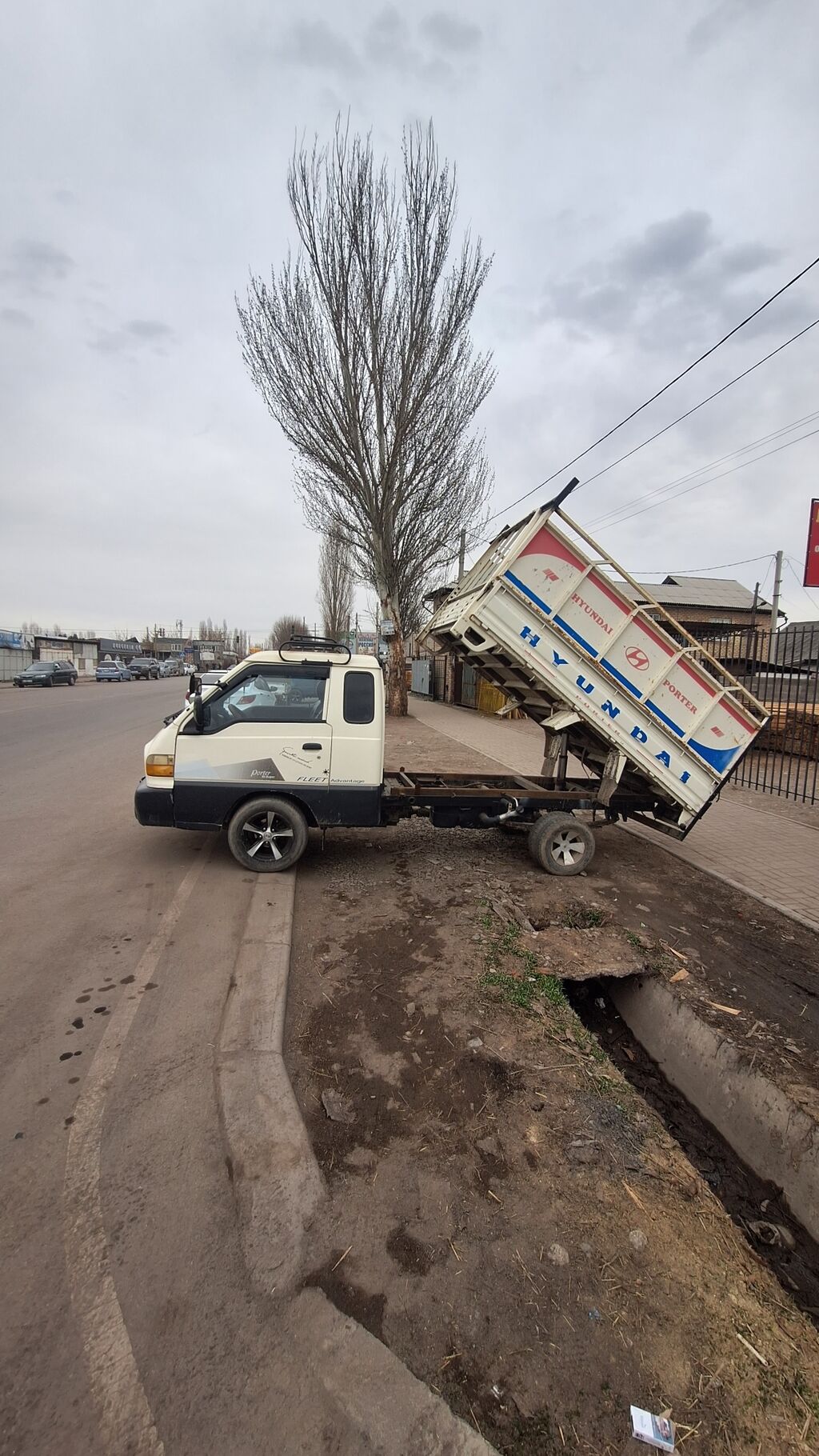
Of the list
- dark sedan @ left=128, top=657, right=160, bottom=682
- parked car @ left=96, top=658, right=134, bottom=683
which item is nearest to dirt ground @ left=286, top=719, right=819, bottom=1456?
parked car @ left=96, top=658, right=134, bottom=683

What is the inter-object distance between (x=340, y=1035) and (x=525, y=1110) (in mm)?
1032

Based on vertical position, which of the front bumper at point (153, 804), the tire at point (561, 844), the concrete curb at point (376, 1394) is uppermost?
the front bumper at point (153, 804)

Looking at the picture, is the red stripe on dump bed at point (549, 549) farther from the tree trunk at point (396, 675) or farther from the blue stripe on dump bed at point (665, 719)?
the tree trunk at point (396, 675)

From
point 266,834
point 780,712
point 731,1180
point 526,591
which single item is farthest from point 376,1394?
point 780,712

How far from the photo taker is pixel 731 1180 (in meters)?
2.88

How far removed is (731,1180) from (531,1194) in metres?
1.22

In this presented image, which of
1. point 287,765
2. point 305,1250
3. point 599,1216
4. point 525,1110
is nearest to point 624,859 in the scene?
point 287,765

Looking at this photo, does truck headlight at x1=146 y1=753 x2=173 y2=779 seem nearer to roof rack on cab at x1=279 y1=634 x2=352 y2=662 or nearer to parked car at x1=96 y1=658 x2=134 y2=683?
roof rack on cab at x1=279 y1=634 x2=352 y2=662

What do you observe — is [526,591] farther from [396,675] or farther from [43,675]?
[43,675]

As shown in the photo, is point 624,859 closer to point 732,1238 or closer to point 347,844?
point 347,844

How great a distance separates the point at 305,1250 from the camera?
207cm

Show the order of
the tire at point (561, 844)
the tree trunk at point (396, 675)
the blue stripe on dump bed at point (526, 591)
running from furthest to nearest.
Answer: the tree trunk at point (396, 675) < the tire at point (561, 844) < the blue stripe on dump bed at point (526, 591)

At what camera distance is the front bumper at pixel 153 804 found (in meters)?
5.35

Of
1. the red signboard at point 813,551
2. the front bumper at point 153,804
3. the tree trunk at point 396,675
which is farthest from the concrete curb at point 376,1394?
the tree trunk at point 396,675
